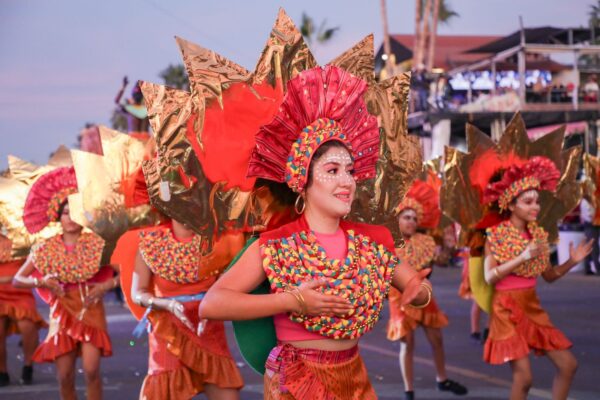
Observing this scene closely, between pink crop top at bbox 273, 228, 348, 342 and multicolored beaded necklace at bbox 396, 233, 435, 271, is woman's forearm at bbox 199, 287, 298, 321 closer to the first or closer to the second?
pink crop top at bbox 273, 228, 348, 342

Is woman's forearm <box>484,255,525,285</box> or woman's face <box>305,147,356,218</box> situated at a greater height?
woman's face <box>305,147,356,218</box>

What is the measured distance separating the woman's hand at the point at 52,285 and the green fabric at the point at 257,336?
13.2 ft

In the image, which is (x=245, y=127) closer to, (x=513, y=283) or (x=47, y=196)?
(x=513, y=283)

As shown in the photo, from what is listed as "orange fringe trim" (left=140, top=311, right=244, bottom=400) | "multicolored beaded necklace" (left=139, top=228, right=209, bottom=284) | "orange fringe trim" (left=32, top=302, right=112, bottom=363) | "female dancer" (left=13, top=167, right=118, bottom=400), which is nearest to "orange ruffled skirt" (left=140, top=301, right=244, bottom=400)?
"orange fringe trim" (left=140, top=311, right=244, bottom=400)

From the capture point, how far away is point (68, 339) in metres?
7.88

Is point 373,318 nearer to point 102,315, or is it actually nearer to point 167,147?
point 167,147

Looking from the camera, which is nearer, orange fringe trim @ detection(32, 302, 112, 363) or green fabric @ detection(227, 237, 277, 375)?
green fabric @ detection(227, 237, 277, 375)

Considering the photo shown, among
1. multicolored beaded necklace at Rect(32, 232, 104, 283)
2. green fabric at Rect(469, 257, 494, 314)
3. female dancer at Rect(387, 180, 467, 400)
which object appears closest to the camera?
green fabric at Rect(469, 257, 494, 314)

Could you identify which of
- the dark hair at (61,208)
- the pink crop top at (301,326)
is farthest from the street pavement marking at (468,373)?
the pink crop top at (301,326)

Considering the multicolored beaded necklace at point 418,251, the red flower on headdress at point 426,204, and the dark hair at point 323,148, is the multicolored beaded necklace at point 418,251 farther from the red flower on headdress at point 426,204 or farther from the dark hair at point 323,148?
the dark hair at point 323,148

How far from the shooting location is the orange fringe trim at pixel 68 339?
7812 millimetres

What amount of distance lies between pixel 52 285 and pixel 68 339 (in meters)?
0.47

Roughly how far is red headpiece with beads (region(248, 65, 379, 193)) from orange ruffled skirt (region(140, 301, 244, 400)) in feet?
7.75

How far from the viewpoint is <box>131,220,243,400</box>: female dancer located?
628cm
